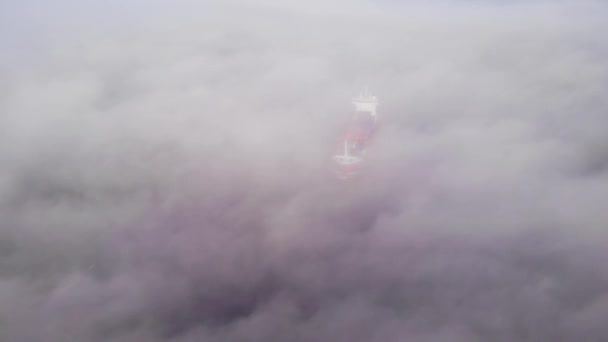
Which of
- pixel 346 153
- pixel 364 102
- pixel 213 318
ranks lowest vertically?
pixel 213 318

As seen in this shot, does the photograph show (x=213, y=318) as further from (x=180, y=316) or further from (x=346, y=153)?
(x=346, y=153)

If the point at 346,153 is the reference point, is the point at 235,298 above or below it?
below

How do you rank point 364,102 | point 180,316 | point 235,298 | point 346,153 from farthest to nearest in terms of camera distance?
point 364,102
point 346,153
point 235,298
point 180,316

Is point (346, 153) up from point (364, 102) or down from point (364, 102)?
down

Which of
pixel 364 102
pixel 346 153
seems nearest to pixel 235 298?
pixel 346 153

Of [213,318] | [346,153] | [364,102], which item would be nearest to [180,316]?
[213,318]

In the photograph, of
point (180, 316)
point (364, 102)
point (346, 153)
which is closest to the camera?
point (180, 316)

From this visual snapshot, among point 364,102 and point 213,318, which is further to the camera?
point 364,102

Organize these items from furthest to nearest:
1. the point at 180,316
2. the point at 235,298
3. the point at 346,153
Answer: the point at 346,153, the point at 235,298, the point at 180,316

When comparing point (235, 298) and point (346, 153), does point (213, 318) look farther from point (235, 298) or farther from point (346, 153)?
point (346, 153)

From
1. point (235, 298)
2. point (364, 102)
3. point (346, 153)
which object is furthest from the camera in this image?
point (364, 102)

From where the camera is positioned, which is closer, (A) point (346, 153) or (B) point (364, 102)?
(A) point (346, 153)
